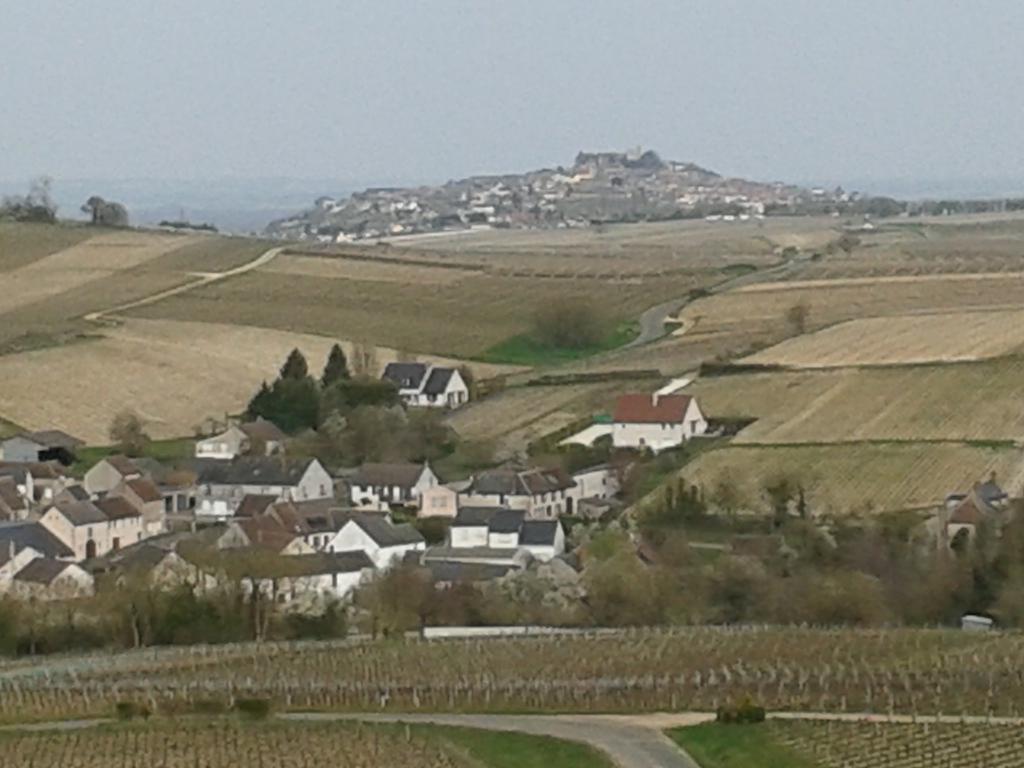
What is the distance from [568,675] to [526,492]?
1921cm

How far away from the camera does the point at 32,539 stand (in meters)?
46.0

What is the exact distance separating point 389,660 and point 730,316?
49.5 metres

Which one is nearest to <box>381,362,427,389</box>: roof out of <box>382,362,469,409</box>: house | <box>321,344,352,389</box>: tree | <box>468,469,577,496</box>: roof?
<box>382,362,469,409</box>: house

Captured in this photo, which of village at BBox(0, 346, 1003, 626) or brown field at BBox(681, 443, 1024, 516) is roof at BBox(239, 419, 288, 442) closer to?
village at BBox(0, 346, 1003, 626)

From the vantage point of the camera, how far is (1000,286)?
8519 centimetres

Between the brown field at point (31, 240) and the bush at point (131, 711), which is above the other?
the brown field at point (31, 240)

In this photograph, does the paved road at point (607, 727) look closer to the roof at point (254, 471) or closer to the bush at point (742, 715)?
the bush at point (742, 715)

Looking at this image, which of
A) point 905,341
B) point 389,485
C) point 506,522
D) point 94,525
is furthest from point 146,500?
point 905,341

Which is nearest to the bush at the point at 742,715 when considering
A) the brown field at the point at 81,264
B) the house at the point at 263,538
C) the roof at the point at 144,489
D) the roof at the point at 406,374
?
the house at the point at 263,538

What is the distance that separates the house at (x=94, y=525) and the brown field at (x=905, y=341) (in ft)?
76.3

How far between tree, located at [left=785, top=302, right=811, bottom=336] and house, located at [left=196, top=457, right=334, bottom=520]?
81.4ft

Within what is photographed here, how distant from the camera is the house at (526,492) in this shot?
4969 cm

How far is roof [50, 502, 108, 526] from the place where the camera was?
158ft

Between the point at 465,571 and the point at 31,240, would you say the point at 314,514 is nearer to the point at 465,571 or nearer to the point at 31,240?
the point at 465,571
